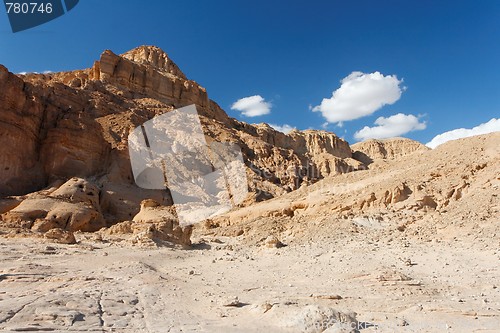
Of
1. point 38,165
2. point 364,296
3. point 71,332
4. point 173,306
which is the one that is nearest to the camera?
point 71,332

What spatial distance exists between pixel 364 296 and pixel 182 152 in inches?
1439

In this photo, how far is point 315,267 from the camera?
10031mm

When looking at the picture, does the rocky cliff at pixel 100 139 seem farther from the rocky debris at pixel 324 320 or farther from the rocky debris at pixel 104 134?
the rocky debris at pixel 324 320

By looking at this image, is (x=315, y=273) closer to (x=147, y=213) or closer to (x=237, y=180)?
(x=147, y=213)

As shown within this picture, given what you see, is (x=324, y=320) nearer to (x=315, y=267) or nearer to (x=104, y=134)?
(x=315, y=267)

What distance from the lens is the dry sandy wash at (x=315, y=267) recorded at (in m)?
5.49

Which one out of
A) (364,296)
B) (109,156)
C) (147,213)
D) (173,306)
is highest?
(109,156)

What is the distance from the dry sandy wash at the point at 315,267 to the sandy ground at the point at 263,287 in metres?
0.03

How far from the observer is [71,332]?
4.64 m

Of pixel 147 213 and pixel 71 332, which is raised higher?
pixel 147 213

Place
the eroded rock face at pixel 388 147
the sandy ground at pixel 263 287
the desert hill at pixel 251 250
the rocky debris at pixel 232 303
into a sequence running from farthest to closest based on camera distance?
the eroded rock face at pixel 388 147 → the rocky debris at pixel 232 303 → the desert hill at pixel 251 250 → the sandy ground at pixel 263 287

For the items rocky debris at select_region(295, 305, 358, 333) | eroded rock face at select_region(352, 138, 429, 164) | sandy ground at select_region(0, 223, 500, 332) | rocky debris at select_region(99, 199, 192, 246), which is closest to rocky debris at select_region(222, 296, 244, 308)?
sandy ground at select_region(0, 223, 500, 332)

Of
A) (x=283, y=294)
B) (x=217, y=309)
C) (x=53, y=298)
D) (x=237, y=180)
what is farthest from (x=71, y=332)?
(x=237, y=180)

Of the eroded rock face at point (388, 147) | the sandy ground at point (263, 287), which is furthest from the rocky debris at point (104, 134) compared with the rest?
the eroded rock face at point (388, 147)
